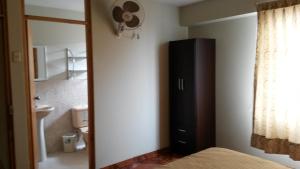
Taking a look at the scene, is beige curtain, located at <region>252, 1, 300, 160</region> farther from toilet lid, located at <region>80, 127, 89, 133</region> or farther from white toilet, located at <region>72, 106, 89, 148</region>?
white toilet, located at <region>72, 106, 89, 148</region>

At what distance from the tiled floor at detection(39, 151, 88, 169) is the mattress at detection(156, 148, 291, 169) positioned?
197cm

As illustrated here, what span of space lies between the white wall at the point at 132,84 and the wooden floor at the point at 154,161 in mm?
126

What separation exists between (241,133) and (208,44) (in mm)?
1376

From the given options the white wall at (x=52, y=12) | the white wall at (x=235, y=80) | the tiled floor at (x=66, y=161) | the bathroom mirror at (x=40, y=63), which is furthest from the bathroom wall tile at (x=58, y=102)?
the white wall at (x=235, y=80)

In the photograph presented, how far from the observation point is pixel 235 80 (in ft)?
11.2

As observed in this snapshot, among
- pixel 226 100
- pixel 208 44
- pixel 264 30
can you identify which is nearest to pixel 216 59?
pixel 208 44

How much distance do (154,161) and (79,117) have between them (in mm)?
1532

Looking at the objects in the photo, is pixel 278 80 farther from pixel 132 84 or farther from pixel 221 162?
pixel 132 84

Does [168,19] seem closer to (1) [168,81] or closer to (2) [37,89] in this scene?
(1) [168,81]

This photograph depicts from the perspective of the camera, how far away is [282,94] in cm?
270

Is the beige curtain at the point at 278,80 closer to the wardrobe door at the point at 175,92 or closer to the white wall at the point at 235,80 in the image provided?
the white wall at the point at 235,80

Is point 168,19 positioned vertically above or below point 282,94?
above

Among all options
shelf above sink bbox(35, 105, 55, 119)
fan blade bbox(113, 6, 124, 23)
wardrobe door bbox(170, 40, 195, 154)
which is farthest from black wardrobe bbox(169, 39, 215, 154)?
shelf above sink bbox(35, 105, 55, 119)

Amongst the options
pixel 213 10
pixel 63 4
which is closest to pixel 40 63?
pixel 63 4
